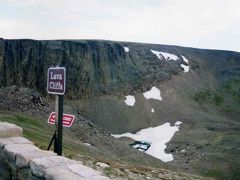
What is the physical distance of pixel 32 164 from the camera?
772cm

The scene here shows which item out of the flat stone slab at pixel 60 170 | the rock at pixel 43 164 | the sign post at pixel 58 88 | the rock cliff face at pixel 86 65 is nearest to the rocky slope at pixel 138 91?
the rock cliff face at pixel 86 65

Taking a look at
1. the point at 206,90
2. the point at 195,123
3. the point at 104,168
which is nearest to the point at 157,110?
the point at 195,123

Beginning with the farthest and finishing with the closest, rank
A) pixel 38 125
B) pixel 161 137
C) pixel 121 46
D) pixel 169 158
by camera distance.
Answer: pixel 121 46 < pixel 161 137 < pixel 169 158 < pixel 38 125

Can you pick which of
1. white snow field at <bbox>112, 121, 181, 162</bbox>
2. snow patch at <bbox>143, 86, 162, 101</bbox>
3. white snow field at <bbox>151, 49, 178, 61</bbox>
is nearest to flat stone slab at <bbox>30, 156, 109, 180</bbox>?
white snow field at <bbox>112, 121, 181, 162</bbox>

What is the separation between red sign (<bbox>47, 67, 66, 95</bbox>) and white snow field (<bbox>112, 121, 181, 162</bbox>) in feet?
167

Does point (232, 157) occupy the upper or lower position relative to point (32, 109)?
lower

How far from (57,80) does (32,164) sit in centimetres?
354

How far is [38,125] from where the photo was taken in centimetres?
5188

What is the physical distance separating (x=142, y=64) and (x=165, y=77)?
6.34 m

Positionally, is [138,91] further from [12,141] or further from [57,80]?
[12,141]

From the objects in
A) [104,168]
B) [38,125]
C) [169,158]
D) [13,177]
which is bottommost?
[169,158]

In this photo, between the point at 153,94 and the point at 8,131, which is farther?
the point at 153,94

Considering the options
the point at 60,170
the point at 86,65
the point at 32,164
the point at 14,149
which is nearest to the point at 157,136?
the point at 86,65

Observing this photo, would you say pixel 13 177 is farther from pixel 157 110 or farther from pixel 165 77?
pixel 165 77
